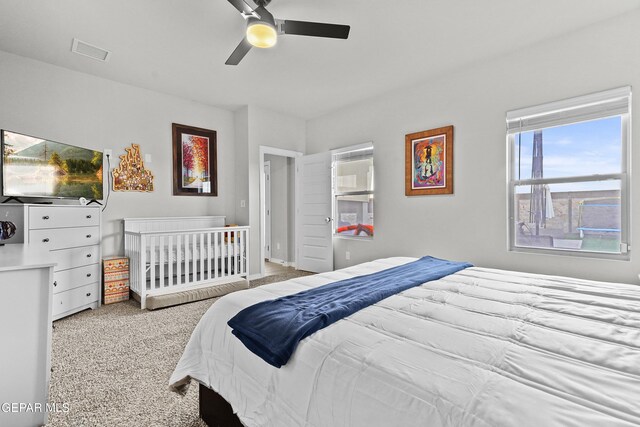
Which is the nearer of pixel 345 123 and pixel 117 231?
pixel 117 231

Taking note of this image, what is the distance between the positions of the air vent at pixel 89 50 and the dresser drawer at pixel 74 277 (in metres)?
2.22

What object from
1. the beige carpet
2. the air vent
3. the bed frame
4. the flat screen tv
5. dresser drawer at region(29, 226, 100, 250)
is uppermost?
the air vent

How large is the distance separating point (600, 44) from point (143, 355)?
15.1 feet

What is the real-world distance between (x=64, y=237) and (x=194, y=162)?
6.50 feet

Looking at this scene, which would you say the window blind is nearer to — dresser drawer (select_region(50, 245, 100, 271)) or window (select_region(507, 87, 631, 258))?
window (select_region(507, 87, 631, 258))

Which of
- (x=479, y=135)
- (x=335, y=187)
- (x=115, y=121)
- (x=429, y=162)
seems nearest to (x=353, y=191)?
(x=335, y=187)

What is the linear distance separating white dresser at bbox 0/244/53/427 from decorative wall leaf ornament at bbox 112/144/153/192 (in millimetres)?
2541

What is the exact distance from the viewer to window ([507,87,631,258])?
8.66 ft

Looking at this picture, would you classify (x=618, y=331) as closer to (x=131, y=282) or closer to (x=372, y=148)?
(x=372, y=148)

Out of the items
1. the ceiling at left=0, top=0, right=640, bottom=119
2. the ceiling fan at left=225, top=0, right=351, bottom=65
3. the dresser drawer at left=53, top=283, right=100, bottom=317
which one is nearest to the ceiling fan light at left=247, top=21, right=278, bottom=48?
the ceiling fan at left=225, top=0, right=351, bottom=65

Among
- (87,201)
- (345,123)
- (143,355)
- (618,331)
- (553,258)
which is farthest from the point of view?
(345,123)

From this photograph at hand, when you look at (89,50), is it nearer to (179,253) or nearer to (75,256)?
(75,256)

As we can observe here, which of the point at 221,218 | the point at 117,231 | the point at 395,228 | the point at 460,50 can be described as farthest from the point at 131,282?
the point at 460,50

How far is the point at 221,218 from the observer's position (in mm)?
4828
